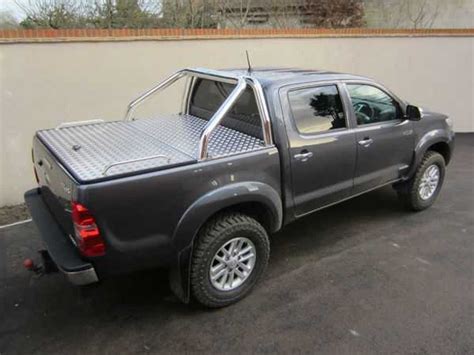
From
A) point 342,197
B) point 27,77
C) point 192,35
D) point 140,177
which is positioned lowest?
point 342,197

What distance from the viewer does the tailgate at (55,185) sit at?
2.53m

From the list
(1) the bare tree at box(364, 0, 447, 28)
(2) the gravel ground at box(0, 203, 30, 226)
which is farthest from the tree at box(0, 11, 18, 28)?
(1) the bare tree at box(364, 0, 447, 28)

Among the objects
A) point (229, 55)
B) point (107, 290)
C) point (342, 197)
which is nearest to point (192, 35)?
point (229, 55)

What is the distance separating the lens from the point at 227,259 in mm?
3035

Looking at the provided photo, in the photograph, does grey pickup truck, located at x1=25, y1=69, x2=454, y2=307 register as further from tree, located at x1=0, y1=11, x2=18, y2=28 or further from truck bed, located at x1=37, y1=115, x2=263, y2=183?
tree, located at x1=0, y1=11, x2=18, y2=28

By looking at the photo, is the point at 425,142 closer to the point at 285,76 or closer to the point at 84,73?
the point at 285,76

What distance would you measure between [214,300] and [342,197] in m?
1.66

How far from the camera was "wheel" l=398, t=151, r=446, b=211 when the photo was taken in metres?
4.59

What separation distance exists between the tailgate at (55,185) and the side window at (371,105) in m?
2.68

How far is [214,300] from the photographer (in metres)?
3.01

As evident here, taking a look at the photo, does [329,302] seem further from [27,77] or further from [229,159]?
[27,77]

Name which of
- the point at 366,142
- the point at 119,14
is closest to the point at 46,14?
the point at 119,14

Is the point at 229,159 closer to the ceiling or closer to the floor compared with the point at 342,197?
closer to the ceiling

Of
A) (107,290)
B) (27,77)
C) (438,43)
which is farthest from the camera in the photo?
(438,43)
